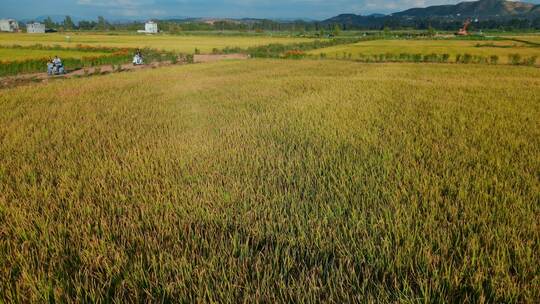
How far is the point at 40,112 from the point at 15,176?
4490 millimetres

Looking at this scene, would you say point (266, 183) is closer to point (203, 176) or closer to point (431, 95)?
point (203, 176)

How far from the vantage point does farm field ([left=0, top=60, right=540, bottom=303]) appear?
66.5 inches

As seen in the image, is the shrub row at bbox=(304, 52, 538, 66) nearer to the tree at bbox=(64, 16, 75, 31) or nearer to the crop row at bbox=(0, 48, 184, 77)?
the crop row at bbox=(0, 48, 184, 77)

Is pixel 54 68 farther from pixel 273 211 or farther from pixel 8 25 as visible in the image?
pixel 8 25

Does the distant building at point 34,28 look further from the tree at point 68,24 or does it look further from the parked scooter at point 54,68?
the parked scooter at point 54,68

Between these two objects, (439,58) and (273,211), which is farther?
(439,58)

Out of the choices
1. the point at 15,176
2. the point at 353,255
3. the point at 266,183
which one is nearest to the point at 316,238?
the point at 353,255

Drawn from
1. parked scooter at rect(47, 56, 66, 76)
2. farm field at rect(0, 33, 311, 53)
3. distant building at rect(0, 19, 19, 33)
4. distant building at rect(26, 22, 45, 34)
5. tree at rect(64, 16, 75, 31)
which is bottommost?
parked scooter at rect(47, 56, 66, 76)

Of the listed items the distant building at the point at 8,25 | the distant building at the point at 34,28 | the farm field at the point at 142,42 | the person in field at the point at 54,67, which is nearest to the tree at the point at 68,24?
the distant building at the point at 8,25

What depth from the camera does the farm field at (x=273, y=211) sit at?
5.54 ft

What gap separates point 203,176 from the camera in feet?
10.7

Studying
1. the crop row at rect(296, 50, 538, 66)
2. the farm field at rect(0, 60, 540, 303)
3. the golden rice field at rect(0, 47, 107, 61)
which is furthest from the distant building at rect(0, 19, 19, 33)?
the farm field at rect(0, 60, 540, 303)

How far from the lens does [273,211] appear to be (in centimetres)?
248

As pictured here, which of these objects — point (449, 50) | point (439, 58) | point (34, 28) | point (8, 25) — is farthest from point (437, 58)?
point (8, 25)
